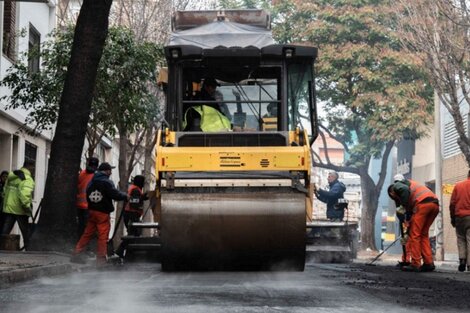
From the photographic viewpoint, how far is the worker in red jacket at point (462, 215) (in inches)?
672

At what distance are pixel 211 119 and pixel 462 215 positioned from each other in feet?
16.9

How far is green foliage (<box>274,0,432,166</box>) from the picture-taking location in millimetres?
37875

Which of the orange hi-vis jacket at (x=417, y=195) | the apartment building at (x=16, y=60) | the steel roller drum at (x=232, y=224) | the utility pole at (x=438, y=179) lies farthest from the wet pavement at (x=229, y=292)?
the utility pole at (x=438, y=179)

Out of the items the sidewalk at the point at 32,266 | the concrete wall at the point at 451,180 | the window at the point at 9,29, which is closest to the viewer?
the sidewalk at the point at 32,266

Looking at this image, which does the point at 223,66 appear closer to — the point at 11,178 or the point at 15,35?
the point at 11,178

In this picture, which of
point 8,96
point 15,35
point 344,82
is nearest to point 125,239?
point 8,96

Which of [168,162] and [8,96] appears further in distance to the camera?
[8,96]

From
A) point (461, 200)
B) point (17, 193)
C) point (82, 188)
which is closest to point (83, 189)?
point (82, 188)

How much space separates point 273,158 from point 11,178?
7875 mm

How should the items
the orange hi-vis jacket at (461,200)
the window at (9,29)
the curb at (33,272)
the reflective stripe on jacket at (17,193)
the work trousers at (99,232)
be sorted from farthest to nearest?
the window at (9,29), the reflective stripe on jacket at (17,193), the orange hi-vis jacket at (461,200), the work trousers at (99,232), the curb at (33,272)

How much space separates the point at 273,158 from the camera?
13141mm

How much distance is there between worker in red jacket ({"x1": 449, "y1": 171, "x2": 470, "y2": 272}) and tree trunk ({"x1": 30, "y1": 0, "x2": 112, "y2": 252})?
6123 millimetres

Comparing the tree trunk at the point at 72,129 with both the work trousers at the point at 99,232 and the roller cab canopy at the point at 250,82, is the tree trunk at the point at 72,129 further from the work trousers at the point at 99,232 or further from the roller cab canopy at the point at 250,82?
the roller cab canopy at the point at 250,82

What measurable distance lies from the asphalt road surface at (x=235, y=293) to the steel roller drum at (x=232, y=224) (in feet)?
1.07
